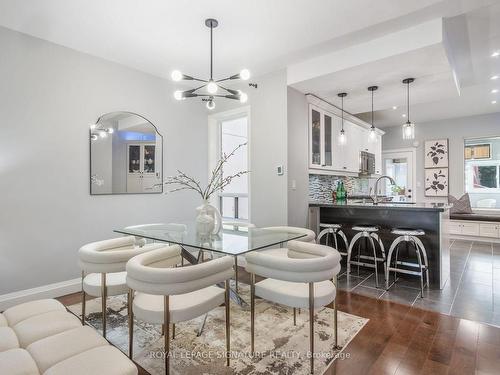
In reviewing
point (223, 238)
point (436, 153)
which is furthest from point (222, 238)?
point (436, 153)

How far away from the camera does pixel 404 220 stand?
3711 mm

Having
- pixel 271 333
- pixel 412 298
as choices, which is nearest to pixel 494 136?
pixel 412 298

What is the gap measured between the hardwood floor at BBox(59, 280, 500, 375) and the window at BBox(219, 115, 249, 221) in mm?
2363

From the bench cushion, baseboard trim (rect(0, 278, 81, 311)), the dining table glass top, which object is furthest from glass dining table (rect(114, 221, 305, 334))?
the bench cushion

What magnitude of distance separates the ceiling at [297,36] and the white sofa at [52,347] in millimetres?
2493

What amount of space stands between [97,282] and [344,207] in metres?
3.10

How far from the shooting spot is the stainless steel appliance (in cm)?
584

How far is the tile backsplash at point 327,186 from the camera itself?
184 inches

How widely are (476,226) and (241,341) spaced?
20.8ft

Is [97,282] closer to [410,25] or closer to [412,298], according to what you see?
[412,298]

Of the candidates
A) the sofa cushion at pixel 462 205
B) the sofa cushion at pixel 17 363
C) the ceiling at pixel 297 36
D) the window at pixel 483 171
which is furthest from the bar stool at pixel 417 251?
the window at pixel 483 171

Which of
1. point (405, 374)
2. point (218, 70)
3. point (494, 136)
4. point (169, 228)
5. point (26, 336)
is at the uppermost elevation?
point (218, 70)

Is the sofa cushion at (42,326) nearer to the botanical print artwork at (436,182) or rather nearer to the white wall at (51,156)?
the white wall at (51,156)

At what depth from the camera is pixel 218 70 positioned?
3848mm
